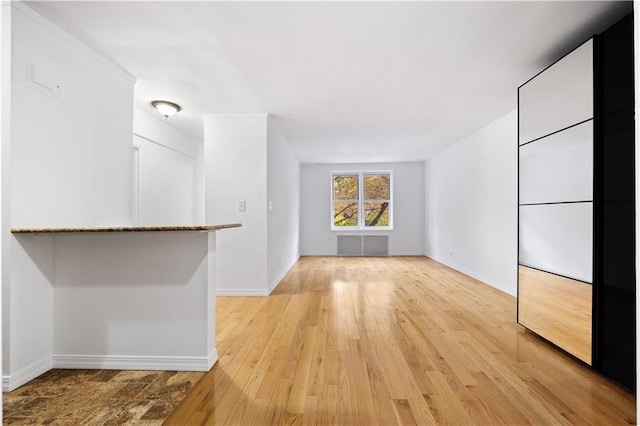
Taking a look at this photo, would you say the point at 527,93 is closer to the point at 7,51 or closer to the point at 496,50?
the point at 496,50

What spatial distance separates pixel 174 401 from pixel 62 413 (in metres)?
0.55

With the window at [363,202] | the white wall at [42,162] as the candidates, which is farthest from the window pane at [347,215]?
the white wall at [42,162]

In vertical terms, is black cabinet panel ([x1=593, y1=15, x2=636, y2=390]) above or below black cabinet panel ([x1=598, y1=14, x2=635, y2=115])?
below

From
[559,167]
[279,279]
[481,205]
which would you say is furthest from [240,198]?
[481,205]

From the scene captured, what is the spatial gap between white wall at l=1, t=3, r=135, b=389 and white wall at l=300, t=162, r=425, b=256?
6280mm

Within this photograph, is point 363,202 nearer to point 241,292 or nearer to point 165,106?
point 241,292

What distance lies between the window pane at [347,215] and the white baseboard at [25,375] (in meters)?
7.16

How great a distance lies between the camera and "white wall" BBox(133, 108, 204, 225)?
16.0 ft

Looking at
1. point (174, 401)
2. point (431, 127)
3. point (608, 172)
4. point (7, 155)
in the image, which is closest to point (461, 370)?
point (608, 172)

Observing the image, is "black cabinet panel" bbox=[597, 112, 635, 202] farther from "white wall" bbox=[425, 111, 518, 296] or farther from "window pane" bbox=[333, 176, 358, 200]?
"window pane" bbox=[333, 176, 358, 200]

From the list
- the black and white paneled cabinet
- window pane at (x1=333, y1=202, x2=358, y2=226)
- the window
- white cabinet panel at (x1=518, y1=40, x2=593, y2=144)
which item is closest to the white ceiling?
→ white cabinet panel at (x1=518, y1=40, x2=593, y2=144)

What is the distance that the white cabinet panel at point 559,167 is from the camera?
246 centimetres

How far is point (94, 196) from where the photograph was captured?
2873 mm

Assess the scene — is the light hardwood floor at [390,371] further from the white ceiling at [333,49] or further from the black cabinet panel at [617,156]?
the white ceiling at [333,49]
